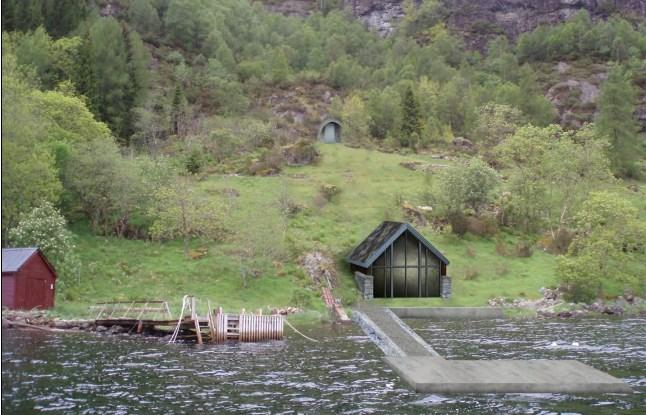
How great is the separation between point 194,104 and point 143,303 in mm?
73038

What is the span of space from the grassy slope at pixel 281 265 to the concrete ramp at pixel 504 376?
1640 cm

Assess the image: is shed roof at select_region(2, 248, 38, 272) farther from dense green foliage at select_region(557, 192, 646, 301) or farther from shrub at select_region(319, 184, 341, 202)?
dense green foliage at select_region(557, 192, 646, 301)

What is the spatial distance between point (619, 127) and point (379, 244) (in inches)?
2232

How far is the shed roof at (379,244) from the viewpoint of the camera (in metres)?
50.4

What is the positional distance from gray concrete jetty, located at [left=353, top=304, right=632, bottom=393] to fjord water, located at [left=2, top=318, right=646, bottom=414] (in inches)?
28.3

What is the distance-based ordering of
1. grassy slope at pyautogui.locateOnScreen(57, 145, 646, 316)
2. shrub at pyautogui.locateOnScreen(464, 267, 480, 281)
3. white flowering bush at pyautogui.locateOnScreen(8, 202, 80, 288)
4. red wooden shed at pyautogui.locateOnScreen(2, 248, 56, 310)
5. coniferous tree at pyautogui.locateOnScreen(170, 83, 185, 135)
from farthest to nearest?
1. coniferous tree at pyautogui.locateOnScreen(170, 83, 185, 135)
2. shrub at pyautogui.locateOnScreen(464, 267, 480, 281)
3. grassy slope at pyautogui.locateOnScreen(57, 145, 646, 316)
4. white flowering bush at pyautogui.locateOnScreen(8, 202, 80, 288)
5. red wooden shed at pyautogui.locateOnScreen(2, 248, 56, 310)

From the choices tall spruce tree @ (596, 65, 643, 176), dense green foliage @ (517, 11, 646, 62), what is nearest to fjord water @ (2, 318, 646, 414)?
tall spruce tree @ (596, 65, 643, 176)

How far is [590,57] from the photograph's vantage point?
532 ft

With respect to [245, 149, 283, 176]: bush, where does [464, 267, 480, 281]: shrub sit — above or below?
below

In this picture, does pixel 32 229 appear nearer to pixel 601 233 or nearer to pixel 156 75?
pixel 601 233

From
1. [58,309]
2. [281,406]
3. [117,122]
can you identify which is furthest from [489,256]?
[117,122]

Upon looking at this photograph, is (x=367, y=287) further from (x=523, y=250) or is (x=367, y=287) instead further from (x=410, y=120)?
(x=410, y=120)

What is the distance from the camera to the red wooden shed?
39.8 metres

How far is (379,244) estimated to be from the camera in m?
51.4
